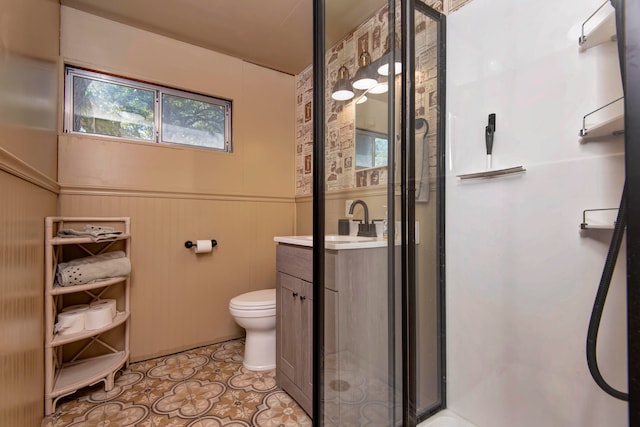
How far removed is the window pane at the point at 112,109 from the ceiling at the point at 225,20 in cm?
46

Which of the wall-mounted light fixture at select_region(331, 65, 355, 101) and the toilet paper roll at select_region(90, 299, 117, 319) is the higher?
the wall-mounted light fixture at select_region(331, 65, 355, 101)

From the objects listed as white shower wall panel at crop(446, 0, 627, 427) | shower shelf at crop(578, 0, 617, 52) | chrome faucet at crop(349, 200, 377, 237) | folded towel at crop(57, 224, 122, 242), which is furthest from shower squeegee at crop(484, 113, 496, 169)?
folded towel at crop(57, 224, 122, 242)

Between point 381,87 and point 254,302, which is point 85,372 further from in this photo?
point 381,87

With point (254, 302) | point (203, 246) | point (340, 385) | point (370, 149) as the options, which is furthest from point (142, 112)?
point (340, 385)

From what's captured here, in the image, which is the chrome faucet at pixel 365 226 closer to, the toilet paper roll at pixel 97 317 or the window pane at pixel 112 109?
the toilet paper roll at pixel 97 317

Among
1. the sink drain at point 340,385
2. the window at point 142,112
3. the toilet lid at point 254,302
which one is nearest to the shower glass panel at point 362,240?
the sink drain at point 340,385

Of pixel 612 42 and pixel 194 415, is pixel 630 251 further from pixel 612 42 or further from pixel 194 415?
pixel 194 415

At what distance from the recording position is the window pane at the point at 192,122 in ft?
7.15

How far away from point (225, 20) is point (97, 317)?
207 centimetres

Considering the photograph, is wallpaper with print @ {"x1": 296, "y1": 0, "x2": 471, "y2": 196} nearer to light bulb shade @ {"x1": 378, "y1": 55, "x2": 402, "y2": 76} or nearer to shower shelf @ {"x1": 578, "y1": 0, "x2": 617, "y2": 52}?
light bulb shade @ {"x1": 378, "y1": 55, "x2": 402, "y2": 76}

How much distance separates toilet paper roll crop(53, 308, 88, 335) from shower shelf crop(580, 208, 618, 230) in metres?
2.40

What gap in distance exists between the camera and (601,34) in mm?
860

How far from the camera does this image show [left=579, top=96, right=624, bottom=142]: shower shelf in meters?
0.79

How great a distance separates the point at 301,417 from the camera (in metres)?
1.44
